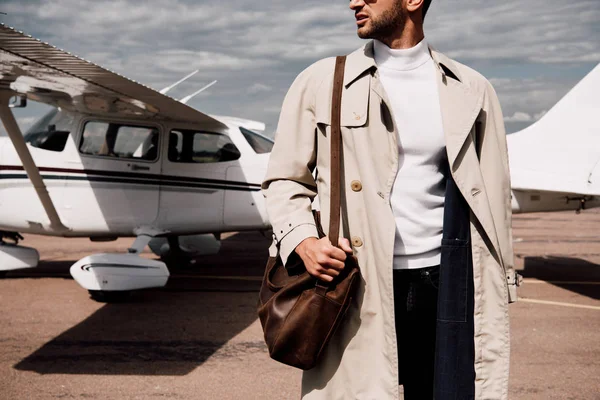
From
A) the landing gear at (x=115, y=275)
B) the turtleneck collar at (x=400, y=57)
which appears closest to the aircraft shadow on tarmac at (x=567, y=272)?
the landing gear at (x=115, y=275)

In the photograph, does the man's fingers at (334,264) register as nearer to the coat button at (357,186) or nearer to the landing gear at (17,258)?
the coat button at (357,186)

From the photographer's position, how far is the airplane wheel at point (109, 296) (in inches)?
292

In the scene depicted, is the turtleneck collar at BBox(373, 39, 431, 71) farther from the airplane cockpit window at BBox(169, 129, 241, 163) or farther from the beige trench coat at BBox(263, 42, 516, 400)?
the airplane cockpit window at BBox(169, 129, 241, 163)

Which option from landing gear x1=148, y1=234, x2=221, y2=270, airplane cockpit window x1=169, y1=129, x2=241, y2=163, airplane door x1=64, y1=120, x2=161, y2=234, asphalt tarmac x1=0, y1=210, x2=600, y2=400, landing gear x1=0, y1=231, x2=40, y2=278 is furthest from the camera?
landing gear x1=148, y1=234, x2=221, y2=270

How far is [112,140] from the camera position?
26.9 ft

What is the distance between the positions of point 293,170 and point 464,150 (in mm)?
575

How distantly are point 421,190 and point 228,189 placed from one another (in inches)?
247

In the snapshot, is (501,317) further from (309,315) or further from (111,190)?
(111,190)

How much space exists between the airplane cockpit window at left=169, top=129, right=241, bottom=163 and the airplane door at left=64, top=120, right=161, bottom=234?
0.77 ft

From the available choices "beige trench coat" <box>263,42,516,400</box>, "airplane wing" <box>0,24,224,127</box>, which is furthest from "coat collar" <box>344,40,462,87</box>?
"airplane wing" <box>0,24,224,127</box>

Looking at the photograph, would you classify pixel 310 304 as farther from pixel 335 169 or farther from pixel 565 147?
pixel 565 147

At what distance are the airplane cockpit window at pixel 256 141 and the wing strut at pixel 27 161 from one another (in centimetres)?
257

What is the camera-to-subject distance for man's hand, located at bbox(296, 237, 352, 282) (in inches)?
77.9

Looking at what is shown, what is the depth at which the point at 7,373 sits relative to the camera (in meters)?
4.98
